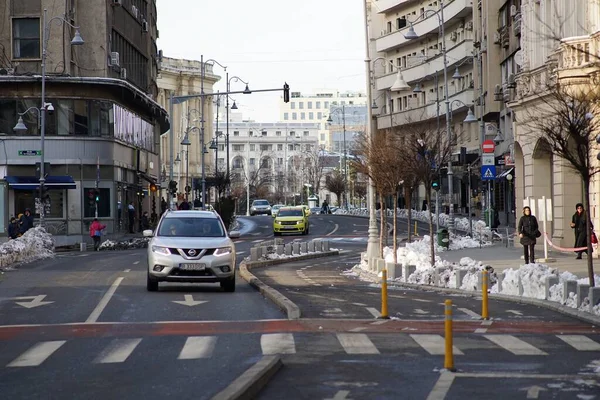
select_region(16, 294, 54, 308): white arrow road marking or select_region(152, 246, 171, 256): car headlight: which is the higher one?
select_region(152, 246, 171, 256): car headlight

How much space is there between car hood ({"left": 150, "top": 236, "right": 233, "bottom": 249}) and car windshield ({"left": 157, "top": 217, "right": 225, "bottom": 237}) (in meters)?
0.32

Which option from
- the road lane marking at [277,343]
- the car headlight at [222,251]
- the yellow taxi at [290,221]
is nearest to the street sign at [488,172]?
the car headlight at [222,251]

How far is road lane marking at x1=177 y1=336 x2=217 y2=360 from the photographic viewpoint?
13961 mm

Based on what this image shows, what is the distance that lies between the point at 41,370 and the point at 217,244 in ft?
38.6

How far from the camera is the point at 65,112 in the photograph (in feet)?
201

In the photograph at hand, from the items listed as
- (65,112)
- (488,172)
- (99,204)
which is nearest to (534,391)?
(488,172)

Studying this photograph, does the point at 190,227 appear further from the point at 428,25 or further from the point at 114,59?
the point at 428,25

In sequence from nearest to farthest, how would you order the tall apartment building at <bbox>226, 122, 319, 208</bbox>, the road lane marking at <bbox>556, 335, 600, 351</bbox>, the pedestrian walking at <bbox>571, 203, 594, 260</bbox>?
the road lane marking at <bbox>556, 335, 600, 351</bbox> < the pedestrian walking at <bbox>571, 203, 594, 260</bbox> < the tall apartment building at <bbox>226, 122, 319, 208</bbox>

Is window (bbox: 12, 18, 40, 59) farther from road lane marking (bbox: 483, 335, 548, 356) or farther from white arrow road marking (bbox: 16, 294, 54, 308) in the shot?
road lane marking (bbox: 483, 335, 548, 356)

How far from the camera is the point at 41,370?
12938 mm

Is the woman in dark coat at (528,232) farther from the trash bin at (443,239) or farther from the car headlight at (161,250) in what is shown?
the trash bin at (443,239)

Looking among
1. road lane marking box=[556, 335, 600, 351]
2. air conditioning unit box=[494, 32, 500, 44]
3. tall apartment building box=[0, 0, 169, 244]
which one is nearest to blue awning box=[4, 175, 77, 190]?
tall apartment building box=[0, 0, 169, 244]

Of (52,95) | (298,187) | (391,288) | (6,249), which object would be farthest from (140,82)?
(298,187)

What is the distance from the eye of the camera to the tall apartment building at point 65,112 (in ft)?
197
